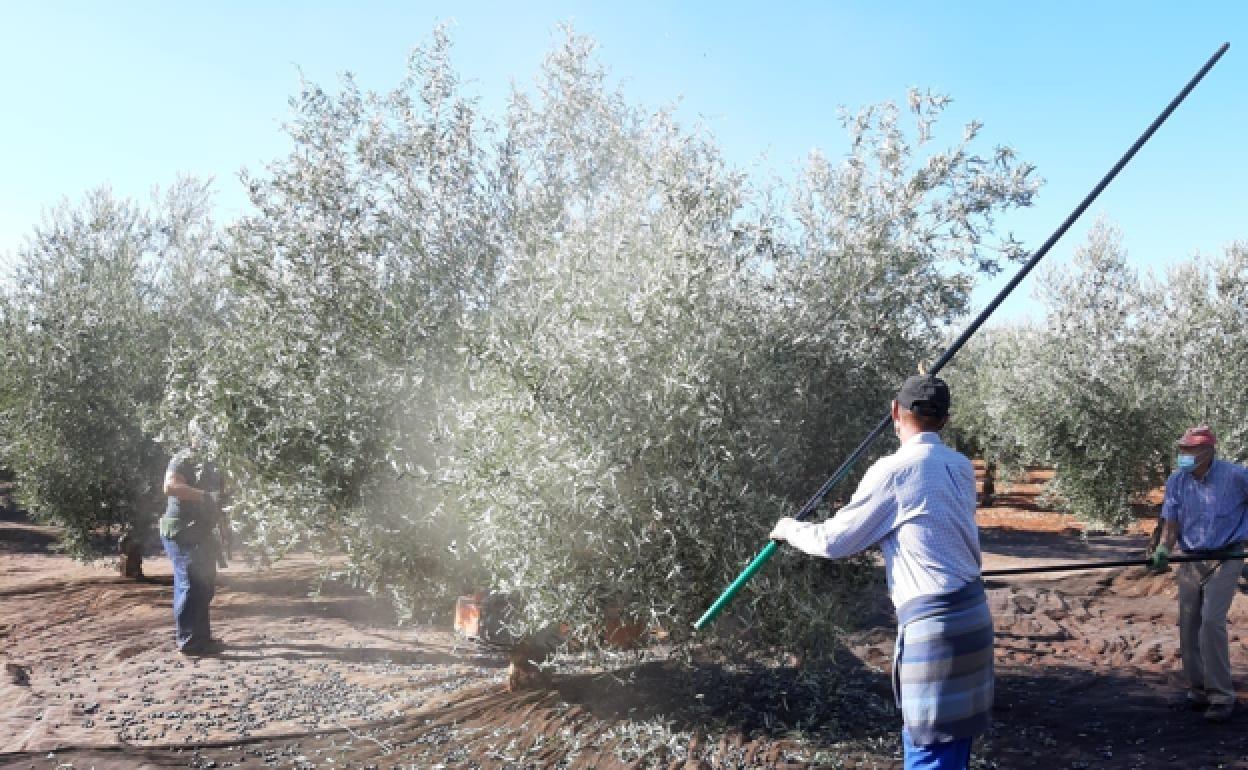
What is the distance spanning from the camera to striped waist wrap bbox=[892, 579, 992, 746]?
346cm

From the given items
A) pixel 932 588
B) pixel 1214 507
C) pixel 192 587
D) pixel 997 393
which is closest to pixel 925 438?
pixel 932 588

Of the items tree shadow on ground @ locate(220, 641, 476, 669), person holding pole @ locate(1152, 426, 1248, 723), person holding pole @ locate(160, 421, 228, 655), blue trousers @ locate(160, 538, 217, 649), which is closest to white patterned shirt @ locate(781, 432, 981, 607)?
person holding pole @ locate(1152, 426, 1248, 723)

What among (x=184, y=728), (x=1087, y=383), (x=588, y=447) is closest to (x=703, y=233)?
(x=588, y=447)

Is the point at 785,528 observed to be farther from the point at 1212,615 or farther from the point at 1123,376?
the point at 1123,376

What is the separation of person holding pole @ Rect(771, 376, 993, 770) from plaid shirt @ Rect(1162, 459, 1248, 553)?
4369 millimetres

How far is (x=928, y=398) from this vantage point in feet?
12.0

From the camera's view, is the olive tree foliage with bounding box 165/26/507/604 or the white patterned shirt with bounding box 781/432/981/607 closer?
the white patterned shirt with bounding box 781/432/981/607

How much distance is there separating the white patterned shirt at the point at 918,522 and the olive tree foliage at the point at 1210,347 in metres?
11.8

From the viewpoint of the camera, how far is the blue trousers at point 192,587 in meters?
8.66

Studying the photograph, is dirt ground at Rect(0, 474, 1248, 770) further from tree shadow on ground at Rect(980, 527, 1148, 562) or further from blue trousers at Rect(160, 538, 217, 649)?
tree shadow on ground at Rect(980, 527, 1148, 562)

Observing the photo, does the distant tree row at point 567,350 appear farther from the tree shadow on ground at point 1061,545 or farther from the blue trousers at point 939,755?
the tree shadow on ground at point 1061,545

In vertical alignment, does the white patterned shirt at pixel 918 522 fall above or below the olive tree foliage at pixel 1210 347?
below

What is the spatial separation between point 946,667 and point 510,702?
417 cm

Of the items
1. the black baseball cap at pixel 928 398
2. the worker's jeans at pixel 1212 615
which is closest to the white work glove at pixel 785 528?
the black baseball cap at pixel 928 398
